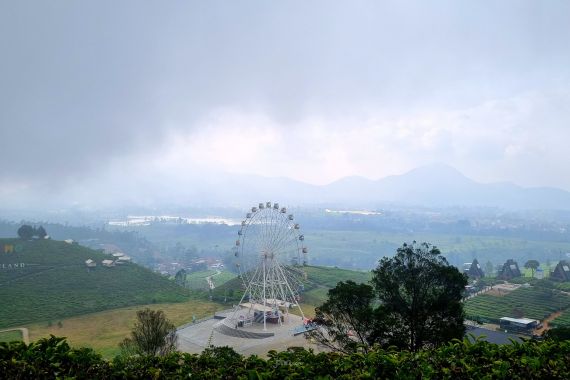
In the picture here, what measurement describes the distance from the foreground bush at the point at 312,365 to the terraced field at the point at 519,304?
1253 inches

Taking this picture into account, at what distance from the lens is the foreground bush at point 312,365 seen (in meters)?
5.19

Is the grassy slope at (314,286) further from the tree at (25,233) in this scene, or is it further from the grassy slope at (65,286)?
the tree at (25,233)

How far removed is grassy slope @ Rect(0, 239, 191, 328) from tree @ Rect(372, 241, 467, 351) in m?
34.2

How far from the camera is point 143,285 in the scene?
49.6 meters

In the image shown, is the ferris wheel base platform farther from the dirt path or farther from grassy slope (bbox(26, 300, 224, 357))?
the dirt path

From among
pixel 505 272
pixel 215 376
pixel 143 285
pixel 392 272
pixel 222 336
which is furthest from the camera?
pixel 505 272

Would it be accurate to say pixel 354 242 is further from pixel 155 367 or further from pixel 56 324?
pixel 155 367

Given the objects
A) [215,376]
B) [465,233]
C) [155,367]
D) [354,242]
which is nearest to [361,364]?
[215,376]

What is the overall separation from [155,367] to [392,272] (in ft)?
34.2

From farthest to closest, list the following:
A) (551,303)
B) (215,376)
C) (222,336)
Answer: (551,303)
(222,336)
(215,376)

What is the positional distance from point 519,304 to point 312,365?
4080cm

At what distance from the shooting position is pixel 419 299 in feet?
45.2

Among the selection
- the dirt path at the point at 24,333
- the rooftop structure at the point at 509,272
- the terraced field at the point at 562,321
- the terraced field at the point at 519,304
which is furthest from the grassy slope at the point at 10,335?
the rooftop structure at the point at 509,272

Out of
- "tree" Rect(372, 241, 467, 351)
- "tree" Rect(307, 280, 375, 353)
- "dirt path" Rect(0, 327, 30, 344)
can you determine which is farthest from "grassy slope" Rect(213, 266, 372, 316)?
"tree" Rect(372, 241, 467, 351)
